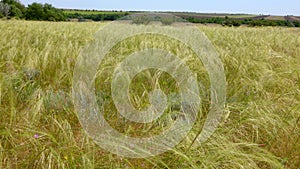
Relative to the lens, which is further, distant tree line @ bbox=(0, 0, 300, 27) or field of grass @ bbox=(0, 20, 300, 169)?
distant tree line @ bbox=(0, 0, 300, 27)

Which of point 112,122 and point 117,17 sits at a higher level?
point 117,17

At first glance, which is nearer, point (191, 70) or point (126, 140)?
point (126, 140)

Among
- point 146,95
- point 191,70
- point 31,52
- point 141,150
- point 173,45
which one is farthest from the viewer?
point 173,45

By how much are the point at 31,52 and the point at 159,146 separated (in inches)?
73.3

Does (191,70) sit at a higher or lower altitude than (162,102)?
higher

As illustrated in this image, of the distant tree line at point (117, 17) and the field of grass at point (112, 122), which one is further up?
the distant tree line at point (117, 17)

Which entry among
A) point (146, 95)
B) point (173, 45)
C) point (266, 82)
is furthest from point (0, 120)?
point (173, 45)

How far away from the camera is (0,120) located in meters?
1.24

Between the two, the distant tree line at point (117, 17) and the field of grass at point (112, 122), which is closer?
the field of grass at point (112, 122)

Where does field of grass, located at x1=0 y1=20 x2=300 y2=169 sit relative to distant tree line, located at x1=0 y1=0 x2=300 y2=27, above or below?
below

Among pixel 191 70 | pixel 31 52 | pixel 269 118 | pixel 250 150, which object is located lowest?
Answer: pixel 250 150

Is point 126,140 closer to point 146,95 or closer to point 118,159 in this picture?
point 118,159

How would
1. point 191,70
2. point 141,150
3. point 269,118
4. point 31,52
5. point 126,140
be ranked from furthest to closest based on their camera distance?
point 31,52
point 191,70
point 269,118
point 126,140
point 141,150

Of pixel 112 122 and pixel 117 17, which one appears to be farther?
pixel 117 17
